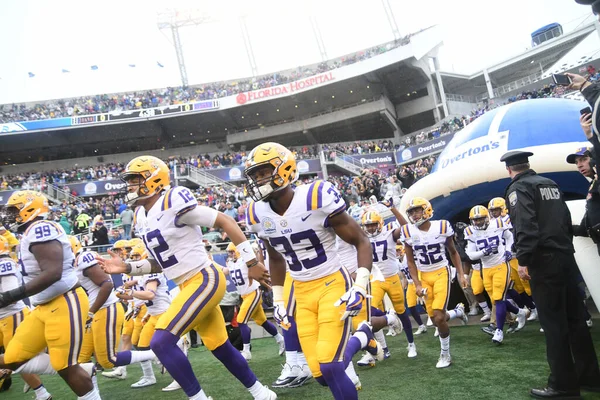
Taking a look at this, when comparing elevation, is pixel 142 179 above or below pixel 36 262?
above

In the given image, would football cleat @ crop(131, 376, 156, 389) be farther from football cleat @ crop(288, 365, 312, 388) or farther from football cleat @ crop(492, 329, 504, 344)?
football cleat @ crop(492, 329, 504, 344)

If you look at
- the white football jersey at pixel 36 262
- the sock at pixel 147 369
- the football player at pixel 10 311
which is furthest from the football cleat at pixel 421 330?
the white football jersey at pixel 36 262

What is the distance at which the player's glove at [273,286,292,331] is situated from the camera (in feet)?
12.8

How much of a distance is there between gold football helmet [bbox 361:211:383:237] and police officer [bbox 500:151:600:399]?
3.13 meters

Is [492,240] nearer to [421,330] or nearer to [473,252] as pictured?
[473,252]

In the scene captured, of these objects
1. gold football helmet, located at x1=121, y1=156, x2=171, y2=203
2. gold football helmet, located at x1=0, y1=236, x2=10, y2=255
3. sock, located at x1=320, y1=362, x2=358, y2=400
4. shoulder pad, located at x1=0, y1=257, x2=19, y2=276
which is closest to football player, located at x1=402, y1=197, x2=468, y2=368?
sock, located at x1=320, y1=362, x2=358, y2=400

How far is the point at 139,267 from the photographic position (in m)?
4.40

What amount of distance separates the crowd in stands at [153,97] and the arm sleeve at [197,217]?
105ft

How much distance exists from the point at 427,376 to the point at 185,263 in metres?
3.28

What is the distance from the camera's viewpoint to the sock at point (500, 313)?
6895 mm

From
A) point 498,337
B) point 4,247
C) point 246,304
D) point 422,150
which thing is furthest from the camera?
point 422,150

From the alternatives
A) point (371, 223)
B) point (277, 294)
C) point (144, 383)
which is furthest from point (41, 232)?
point (371, 223)

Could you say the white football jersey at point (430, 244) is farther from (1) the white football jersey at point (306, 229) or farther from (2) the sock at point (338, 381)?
(2) the sock at point (338, 381)

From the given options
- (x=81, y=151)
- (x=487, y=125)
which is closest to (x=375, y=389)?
(x=487, y=125)
